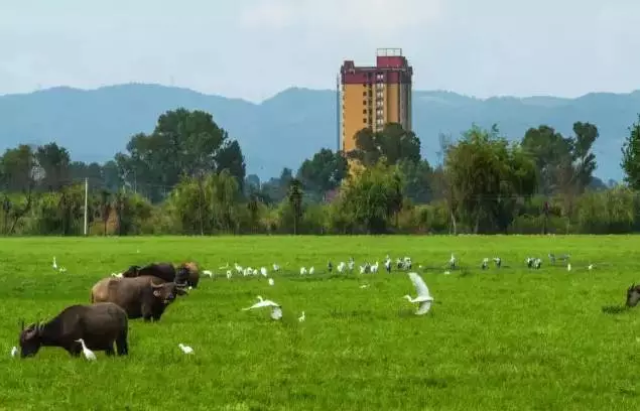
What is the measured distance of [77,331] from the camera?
14.3m

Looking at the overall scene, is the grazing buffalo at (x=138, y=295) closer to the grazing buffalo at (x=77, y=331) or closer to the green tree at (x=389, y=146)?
the grazing buffalo at (x=77, y=331)

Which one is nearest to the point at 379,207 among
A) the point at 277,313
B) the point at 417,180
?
the point at 417,180

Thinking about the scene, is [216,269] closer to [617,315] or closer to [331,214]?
[617,315]

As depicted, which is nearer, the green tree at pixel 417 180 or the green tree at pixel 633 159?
the green tree at pixel 633 159

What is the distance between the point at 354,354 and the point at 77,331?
365 cm

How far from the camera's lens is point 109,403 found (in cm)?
1159

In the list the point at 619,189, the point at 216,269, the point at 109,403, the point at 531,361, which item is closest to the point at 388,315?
the point at 531,361

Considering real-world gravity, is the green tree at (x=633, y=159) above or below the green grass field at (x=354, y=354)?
above

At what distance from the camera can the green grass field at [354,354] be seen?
11820 millimetres

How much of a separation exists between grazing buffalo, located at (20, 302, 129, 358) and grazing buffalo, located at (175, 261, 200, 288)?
9.95 metres

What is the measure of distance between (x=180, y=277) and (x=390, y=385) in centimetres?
1318

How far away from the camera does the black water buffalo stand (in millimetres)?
23031

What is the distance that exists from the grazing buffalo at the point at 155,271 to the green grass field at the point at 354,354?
716mm

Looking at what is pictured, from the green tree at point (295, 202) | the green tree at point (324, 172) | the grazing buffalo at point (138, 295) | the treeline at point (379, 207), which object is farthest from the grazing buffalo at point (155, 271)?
the green tree at point (324, 172)
